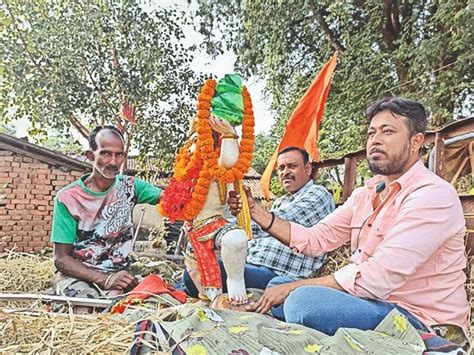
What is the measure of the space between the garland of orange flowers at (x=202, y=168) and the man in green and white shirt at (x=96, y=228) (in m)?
0.53

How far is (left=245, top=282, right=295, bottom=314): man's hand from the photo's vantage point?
1745 millimetres

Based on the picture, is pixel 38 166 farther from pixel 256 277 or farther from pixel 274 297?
pixel 274 297

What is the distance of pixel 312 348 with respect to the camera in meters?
1.28

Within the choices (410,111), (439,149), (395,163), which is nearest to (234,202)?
(395,163)

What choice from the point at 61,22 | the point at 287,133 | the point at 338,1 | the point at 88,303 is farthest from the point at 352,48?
the point at 88,303

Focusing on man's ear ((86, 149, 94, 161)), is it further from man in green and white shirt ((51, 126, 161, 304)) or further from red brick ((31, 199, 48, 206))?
red brick ((31, 199, 48, 206))

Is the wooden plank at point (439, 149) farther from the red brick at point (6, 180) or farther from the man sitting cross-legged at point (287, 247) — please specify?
the red brick at point (6, 180)

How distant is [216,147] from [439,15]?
18.0 feet

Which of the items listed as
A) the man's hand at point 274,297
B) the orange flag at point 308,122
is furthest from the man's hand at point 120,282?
the orange flag at point 308,122

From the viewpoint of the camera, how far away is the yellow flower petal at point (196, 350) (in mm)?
1192

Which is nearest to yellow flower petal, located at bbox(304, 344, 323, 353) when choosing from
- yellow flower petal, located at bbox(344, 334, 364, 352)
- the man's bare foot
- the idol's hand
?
yellow flower petal, located at bbox(344, 334, 364, 352)

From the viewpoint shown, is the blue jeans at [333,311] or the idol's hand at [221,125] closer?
the blue jeans at [333,311]

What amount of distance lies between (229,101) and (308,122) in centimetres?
291

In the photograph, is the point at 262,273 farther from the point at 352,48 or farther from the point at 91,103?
the point at 91,103
